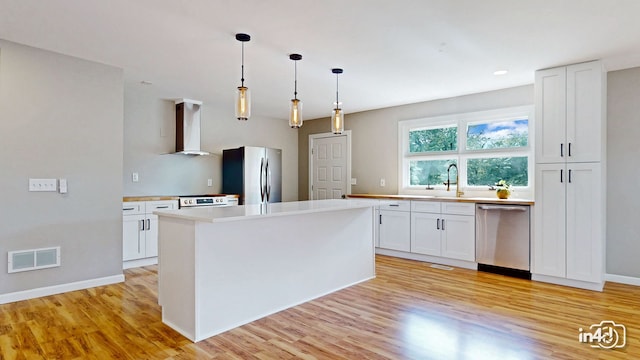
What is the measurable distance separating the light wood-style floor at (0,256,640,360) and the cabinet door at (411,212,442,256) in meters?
1.00

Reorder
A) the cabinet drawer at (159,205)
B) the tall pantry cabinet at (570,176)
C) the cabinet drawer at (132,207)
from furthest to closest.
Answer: the cabinet drawer at (159,205)
the cabinet drawer at (132,207)
the tall pantry cabinet at (570,176)

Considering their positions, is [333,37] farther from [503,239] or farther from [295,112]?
[503,239]

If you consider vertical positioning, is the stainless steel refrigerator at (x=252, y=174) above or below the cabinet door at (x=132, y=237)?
above

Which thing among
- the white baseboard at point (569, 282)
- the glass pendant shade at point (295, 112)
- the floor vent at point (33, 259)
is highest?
the glass pendant shade at point (295, 112)

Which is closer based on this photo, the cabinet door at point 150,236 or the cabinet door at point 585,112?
the cabinet door at point 585,112

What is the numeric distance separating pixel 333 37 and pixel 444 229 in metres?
2.97

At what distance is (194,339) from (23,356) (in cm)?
104

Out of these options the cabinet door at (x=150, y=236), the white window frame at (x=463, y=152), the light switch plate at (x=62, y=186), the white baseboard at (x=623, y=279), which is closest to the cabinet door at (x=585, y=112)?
the white window frame at (x=463, y=152)

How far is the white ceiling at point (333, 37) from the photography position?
8.43ft

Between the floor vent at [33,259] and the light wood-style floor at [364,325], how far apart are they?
33 centimetres

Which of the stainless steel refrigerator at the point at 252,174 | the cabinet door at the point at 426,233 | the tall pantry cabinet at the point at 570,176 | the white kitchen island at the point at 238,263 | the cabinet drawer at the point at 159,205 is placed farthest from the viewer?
the stainless steel refrigerator at the point at 252,174

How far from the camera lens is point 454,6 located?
255 centimetres

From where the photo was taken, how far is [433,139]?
18.2 feet

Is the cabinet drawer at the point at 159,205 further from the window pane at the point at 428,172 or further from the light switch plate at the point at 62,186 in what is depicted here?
the window pane at the point at 428,172
